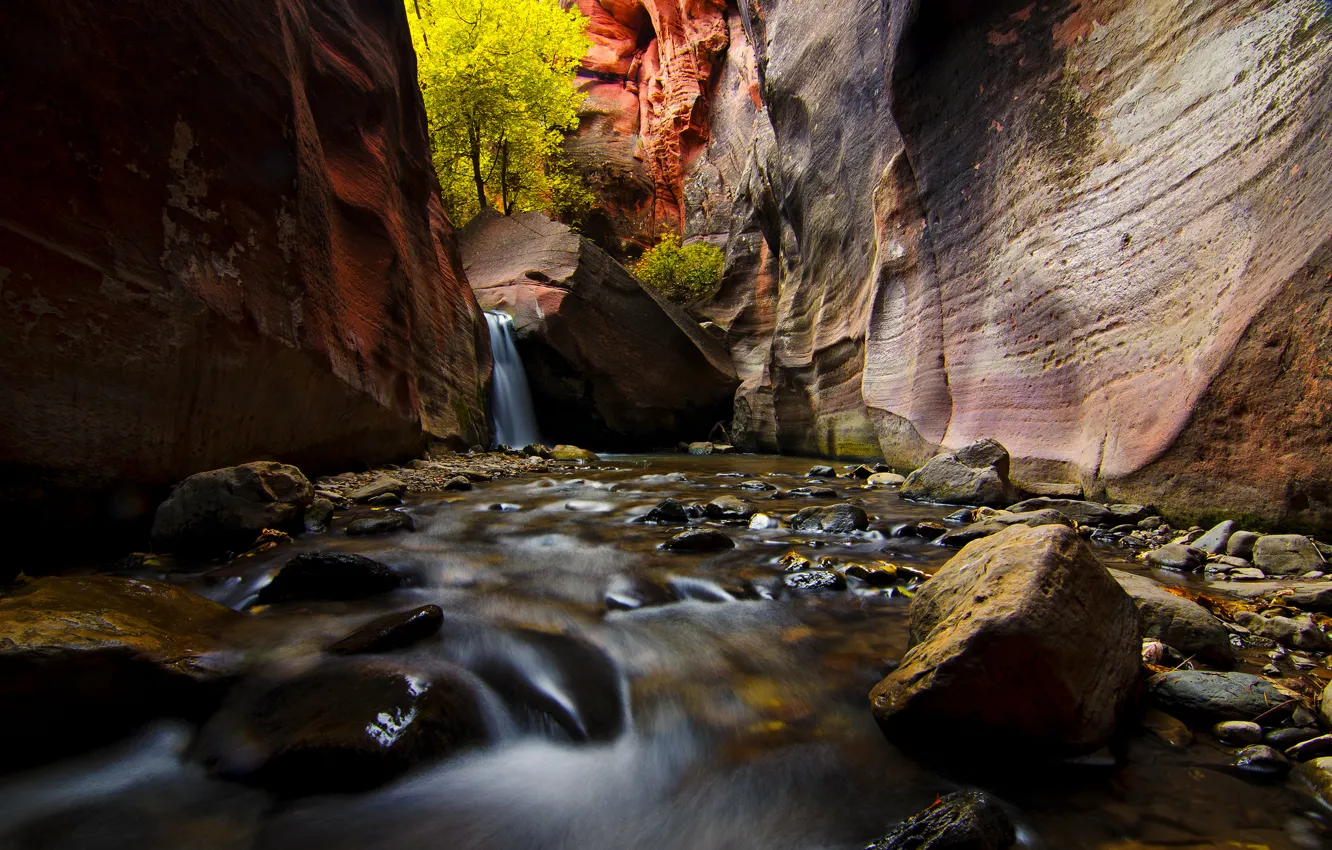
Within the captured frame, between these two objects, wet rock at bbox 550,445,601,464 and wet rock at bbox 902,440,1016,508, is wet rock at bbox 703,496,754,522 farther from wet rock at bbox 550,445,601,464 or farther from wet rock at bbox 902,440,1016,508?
wet rock at bbox 550,445,601,464

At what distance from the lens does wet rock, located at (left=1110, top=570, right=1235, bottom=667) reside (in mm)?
2098

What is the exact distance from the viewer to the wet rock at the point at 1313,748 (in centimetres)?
157

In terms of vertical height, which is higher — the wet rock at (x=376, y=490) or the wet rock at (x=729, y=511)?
the wet rock at (x=376, y=490)

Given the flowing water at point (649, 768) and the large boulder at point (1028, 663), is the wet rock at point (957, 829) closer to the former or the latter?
the flowing water at point (649, 768)

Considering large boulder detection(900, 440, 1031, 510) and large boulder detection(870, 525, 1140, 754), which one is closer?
large boulder detection(870, 525, 1140, 754)

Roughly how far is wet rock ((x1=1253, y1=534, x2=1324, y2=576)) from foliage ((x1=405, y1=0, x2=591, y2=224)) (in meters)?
14.9

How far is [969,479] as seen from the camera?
5.37m

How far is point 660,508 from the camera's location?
489 centimetres

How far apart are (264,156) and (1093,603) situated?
5.22 metres

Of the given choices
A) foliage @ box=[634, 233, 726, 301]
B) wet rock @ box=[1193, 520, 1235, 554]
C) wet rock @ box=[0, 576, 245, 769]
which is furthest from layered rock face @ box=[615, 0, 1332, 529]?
foliage @ box=[634, 233, 726, 301]

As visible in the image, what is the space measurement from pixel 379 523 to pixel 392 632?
2.05 metres

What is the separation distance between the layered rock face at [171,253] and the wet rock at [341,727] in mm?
1982

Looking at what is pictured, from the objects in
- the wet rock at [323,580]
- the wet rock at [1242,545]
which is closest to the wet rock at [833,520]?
the wet rock at [1242,545]

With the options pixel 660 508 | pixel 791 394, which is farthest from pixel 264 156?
pixel 791 394
